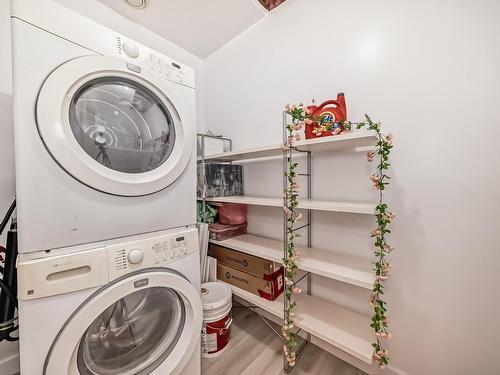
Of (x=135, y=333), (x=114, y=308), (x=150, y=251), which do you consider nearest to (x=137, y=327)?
(x=135, y=333)

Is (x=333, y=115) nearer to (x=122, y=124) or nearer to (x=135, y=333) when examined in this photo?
(x=122, y=124)

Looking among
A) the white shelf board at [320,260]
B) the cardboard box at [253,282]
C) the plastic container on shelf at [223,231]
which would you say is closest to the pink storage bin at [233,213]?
the plastic container on shelf at [223,231]

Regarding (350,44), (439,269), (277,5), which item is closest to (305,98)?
(350,44)

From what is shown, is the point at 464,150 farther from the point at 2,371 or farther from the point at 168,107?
the point at 2,371

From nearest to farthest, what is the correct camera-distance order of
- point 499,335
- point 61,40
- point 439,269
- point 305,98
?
point 61,40, point 499,335, point 439,269, point 305,98

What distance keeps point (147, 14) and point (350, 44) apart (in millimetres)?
1467

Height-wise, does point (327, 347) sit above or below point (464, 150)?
below

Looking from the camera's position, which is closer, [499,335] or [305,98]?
[499,335]

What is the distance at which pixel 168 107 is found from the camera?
0.87m

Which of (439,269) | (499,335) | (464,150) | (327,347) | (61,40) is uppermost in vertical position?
(61,40)

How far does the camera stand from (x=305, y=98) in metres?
1.34

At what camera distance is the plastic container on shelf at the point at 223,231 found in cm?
153

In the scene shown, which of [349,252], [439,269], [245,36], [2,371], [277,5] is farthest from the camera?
[245,36]

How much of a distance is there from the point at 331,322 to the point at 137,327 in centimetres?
95
